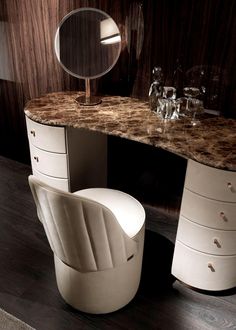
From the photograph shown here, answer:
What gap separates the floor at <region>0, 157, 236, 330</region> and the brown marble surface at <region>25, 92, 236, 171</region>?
74 cm

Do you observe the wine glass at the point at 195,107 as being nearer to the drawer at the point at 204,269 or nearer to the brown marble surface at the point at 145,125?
the brown marble surface at the point at 145,125

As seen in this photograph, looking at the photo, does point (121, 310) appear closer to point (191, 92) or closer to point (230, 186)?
point (230, 186)

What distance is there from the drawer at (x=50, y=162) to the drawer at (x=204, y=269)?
0.74 m

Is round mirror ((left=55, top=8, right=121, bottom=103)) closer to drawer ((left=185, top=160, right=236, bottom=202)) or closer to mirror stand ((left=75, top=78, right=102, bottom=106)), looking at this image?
mirror stand ((left=75, top=78, right=102, bottom=106))

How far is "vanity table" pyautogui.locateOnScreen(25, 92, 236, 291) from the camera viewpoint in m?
1.36

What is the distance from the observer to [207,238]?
1449mm

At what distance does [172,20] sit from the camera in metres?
1.68

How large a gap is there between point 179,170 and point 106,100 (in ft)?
2.05

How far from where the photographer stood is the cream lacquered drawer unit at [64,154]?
172 cm

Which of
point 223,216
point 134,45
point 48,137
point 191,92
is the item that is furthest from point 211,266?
point 134,45

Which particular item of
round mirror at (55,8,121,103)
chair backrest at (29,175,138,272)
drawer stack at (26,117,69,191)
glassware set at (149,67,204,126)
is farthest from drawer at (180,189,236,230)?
round mirror at (55,8,121,103)

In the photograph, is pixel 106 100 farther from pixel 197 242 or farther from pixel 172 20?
pixel 197 242

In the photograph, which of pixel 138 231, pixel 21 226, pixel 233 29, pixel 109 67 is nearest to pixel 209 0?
pixel 233 29

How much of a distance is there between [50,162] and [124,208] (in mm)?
557
